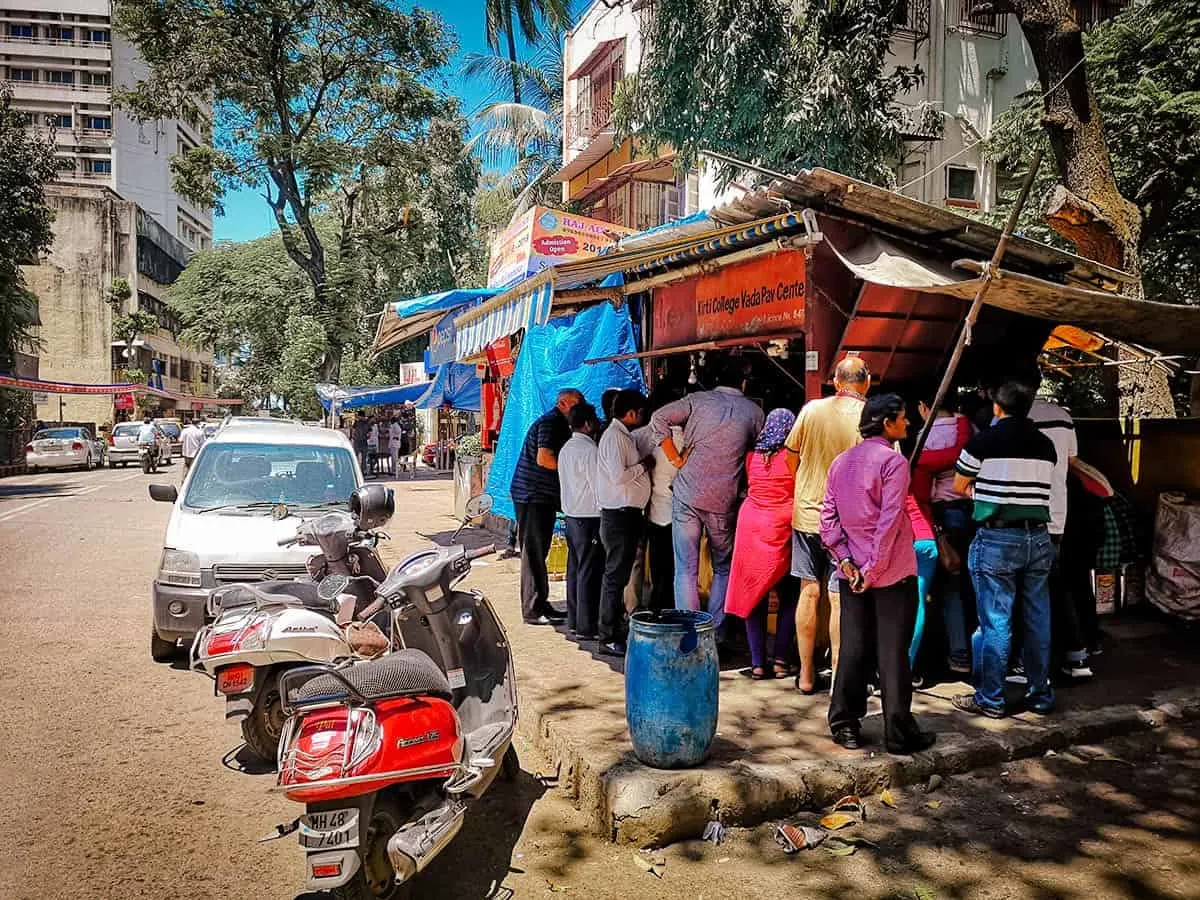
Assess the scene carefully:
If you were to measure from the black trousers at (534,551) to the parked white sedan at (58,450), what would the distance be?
27277 millimetres

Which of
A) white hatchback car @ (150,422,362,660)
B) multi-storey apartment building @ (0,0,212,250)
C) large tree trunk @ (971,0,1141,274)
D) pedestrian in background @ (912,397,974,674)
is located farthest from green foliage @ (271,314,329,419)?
multi-storey apartment building @ (0,0,212,250)

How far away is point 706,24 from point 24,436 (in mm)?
29554

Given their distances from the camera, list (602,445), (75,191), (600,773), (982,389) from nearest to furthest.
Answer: (600,773) < (982,389) < (602,445) < (75,191)

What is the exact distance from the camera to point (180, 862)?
3520mm

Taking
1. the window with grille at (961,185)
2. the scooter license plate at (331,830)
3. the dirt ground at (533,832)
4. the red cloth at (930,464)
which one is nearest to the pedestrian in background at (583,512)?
the dirt ground at (533,832)

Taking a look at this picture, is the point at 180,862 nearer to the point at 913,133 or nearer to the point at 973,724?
the point at 973,724

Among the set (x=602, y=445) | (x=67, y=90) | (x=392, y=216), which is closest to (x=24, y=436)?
(x=392, y=216)

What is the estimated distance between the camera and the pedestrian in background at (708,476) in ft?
18.6

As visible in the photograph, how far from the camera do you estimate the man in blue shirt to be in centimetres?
713

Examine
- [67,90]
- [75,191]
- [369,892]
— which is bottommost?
[369,892]

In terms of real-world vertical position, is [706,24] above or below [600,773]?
above

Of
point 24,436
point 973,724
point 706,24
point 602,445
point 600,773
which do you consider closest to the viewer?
point 600,773

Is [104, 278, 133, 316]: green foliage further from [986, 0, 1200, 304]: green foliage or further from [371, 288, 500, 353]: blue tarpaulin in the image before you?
[986, 0, 1200, 304]: green foliage

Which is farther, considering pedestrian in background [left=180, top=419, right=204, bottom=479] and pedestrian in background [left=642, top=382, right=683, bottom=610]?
pedestrian in background [left=180, top=419, right=204, bottom=479]
